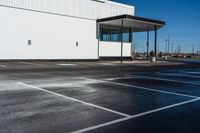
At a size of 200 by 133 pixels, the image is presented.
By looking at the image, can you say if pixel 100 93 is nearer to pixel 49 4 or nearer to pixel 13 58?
pixel 13 58

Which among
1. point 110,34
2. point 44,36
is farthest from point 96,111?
point 110,34

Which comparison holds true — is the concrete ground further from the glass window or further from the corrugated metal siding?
the glass window

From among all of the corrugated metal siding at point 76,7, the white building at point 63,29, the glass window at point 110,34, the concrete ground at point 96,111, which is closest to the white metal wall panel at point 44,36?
the white building at point 63,29

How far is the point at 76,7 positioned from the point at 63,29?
11.0ft

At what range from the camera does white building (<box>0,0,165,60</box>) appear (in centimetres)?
→ 2380

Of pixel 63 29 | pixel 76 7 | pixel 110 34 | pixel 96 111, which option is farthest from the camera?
pixel 110 34

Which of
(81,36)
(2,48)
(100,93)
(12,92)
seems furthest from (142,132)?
(81,36)

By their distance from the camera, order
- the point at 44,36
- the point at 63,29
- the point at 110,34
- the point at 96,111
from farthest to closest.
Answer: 1. the point at 110,34
2. the point at 63,29
3. the point at 44,36
4. the point at 96,111

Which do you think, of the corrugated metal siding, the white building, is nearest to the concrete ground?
the white building

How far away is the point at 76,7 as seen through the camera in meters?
28.5

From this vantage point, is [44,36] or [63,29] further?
[63,29]

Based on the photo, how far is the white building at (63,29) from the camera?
23797mm

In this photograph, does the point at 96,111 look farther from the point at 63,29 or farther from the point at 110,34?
the point at 110,34

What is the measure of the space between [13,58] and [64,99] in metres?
19.0
